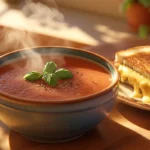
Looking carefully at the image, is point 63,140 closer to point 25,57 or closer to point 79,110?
point 79,110

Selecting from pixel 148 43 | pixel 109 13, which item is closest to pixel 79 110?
pixel 148 43

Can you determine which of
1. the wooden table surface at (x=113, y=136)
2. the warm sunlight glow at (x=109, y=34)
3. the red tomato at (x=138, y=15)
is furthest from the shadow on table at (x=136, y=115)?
the red tomato at (x=138, y=15)

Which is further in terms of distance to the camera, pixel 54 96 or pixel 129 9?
pixel 129 9

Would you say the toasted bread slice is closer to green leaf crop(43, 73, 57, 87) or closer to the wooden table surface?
the wooden table surface

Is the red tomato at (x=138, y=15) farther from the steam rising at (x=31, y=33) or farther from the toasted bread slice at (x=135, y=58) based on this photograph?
the toasted bread slice at (x=135, y=58)

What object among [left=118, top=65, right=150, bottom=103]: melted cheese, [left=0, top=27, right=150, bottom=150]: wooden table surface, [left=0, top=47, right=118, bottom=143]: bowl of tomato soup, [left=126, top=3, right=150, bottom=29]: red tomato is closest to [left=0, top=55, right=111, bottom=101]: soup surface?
[left=0, top=47, right=118, bottom=143]: bowl of tomato soup

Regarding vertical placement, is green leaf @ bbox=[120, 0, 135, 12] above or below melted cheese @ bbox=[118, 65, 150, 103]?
above

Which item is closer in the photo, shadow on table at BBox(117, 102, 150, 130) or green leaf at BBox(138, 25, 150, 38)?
shadow on table at BBox(117, 102, 150, 130)
